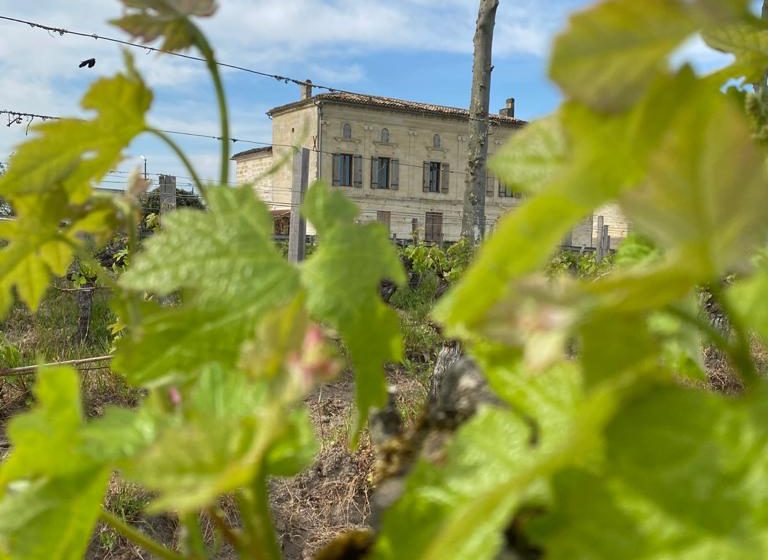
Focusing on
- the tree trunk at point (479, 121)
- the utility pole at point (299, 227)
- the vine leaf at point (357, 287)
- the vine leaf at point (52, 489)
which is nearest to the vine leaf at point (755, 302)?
the vine leaf at point (357, 287)

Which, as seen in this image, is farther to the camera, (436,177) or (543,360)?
(436,177)

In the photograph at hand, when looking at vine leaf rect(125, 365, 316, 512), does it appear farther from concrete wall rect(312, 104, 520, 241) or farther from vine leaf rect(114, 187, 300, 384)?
concrete wall rect(312, 104, 520, 241)

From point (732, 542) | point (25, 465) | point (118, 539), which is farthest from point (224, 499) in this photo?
point (732, 542)

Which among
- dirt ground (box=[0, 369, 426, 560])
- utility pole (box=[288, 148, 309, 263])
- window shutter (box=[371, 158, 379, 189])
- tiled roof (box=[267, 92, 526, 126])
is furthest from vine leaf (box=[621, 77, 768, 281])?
window shutter (box=[371, 158, 379, 189])

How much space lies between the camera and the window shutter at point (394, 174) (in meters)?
19.1

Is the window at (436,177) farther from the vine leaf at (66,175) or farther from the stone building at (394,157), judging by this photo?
the vine leaf at (66,175)

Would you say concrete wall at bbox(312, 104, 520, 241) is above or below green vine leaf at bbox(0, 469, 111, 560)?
above

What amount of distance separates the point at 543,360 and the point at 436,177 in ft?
65.0

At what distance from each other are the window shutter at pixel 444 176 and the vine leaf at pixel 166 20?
19.6m

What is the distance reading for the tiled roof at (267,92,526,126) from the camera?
681 inches

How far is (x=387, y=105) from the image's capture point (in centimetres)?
1798

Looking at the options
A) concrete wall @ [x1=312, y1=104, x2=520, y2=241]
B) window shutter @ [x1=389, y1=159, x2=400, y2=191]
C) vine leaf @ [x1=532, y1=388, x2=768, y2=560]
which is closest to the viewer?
vine leaf @ [x1=532, y1=388, x2=768, y2=560]

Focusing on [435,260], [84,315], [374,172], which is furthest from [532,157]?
[374,172]

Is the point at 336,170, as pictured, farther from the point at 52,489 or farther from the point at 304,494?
the point at 52,489
